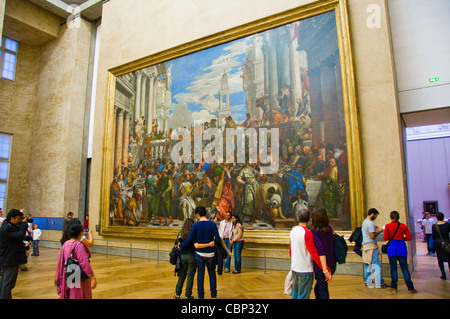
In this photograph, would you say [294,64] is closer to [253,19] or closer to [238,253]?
[253,19]

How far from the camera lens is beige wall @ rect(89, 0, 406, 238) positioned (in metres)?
7.56

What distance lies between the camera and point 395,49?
878 centimetres

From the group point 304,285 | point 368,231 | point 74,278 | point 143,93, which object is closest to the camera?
point 74,278

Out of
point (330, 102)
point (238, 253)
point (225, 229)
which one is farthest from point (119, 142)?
point (330, 102)

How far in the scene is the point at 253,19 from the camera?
33.5 feet

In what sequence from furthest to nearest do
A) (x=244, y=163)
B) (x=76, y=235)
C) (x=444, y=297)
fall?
(x=244, y=163) → (x=444, y=297) → (x=76, y=235)

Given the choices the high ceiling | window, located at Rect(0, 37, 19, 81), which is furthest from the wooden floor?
the high ceiling

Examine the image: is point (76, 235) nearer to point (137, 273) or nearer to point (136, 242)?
point (137, 273)

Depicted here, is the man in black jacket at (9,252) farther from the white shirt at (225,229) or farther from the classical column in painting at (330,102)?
the classical column in painting at (330,102)

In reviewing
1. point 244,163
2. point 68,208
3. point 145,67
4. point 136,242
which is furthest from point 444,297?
point 68,208

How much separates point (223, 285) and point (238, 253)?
167 cm

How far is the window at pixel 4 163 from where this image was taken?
17.1 meters

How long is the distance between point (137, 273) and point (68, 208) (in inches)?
376

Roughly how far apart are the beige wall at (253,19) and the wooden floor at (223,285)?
167 centimetres
